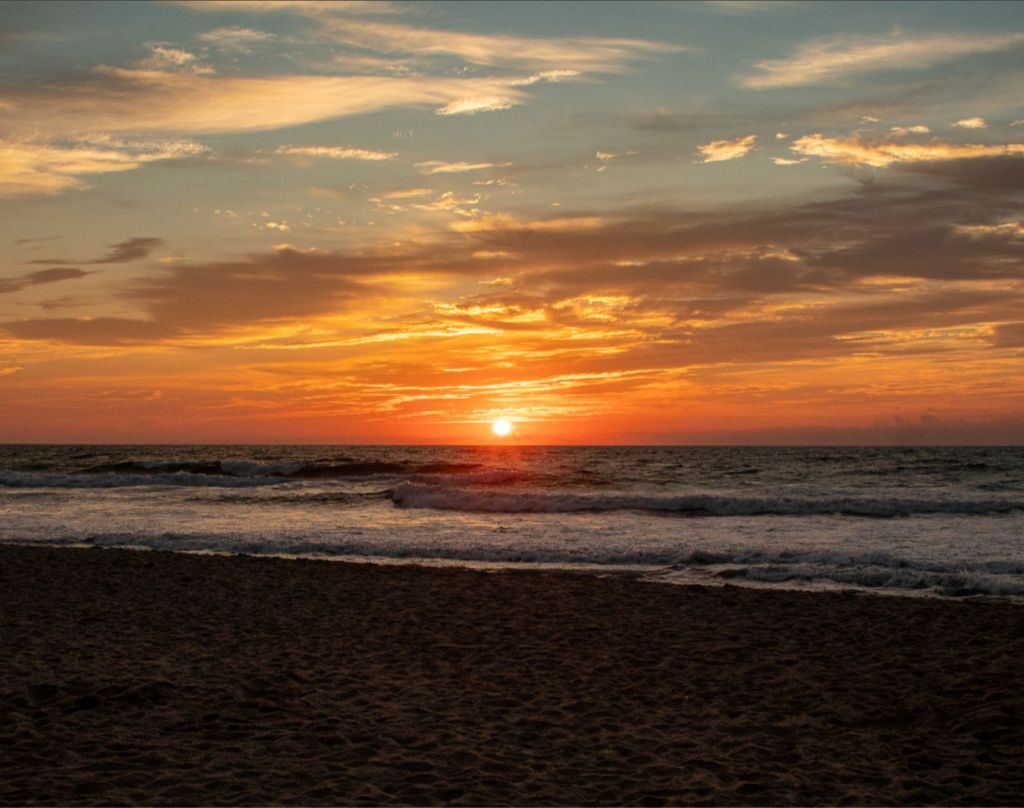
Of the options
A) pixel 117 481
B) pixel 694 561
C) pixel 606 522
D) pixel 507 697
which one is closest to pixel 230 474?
pixel 117 481

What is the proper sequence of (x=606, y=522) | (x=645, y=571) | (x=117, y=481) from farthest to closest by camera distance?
(x=117, y=481) → (x=606, y=522) → (x=645, y=571)

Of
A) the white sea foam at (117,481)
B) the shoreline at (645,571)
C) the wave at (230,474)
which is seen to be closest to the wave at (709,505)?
the wave at (230,474)

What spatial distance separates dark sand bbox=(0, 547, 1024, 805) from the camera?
6.72 metres

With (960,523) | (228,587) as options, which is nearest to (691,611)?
(228,587)

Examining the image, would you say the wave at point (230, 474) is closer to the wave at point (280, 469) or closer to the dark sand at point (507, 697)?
the wave at point (280, 469)

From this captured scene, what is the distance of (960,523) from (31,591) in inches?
964

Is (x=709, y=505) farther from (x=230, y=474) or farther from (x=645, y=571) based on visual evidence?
(x=230, y=474)

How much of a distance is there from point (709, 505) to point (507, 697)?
81.7ft

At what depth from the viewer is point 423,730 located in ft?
26.1

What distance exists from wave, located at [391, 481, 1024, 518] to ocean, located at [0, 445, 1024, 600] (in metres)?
0.10

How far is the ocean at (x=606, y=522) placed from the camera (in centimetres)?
1817

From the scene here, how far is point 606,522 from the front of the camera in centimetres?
2830

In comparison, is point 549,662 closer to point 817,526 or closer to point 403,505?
point 817,526

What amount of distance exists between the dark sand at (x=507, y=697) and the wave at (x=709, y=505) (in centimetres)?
1763
